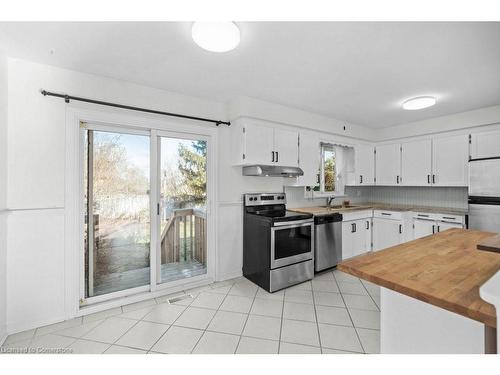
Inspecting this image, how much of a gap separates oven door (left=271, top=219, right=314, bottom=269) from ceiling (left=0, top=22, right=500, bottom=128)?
168 centimetres

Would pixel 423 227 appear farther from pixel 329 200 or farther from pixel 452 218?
pixel 329 200

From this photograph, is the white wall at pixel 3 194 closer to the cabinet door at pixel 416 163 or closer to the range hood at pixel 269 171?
the range hood at pixel 269 171

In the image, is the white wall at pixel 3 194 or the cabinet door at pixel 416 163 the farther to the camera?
the cabinet door at pixel 416 163

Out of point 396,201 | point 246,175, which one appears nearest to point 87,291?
point 246,175

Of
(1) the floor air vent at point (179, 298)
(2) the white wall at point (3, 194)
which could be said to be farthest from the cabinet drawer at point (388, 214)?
(2) the white wall at point (3, 194)

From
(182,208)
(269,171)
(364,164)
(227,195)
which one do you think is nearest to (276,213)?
(269,171)

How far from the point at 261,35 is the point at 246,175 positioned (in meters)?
1.87

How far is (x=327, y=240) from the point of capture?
344cm

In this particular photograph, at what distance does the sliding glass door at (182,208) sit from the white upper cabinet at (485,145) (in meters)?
4.07

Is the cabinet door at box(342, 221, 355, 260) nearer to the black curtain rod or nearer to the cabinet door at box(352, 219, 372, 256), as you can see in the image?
the cabinet door at box(352, 219, 372, 256)

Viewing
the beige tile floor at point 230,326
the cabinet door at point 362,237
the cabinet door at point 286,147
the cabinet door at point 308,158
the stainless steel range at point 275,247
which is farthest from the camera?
the cabinet door at point 362,237

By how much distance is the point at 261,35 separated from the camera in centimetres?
172

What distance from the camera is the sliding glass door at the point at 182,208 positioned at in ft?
9.43

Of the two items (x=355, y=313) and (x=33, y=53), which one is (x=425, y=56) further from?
(x=33, y=53)
